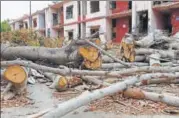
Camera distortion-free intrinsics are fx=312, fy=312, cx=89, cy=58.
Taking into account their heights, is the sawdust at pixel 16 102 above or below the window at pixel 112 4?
below

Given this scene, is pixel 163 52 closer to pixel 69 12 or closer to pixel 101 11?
pixel 101 11

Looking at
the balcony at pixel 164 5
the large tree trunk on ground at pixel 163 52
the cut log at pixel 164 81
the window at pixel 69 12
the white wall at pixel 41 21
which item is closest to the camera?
the cut log at pixel 164 81

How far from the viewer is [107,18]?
2333 centimetres

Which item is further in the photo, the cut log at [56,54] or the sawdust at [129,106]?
the cut log at [56,54]

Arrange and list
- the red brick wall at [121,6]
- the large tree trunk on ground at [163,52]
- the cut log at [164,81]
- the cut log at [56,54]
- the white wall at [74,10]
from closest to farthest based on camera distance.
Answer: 1. the cut log at [164,81]
2. the cut log at [56,54]
3. the large tree trunk on ground at [163,52]
4. the red brick wall at [121,6]
5. the white wall at [74,10]

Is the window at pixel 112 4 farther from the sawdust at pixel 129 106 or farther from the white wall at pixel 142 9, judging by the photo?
the sawdust at pixel 129 106

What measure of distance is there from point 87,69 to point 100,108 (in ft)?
8.13

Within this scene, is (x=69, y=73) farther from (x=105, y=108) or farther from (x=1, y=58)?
(x=1, y=58)

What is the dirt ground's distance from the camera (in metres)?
4.09

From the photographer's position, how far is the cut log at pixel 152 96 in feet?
14.0

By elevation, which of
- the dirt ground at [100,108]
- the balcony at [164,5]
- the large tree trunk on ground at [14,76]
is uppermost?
the balcony at [164,5]

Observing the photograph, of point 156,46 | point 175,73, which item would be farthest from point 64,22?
point 175,73

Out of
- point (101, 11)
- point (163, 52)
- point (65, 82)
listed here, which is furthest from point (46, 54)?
point (101, 11)

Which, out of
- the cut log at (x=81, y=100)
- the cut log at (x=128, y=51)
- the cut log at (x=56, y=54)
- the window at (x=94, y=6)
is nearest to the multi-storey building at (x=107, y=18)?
the window at (x=94, y=6)
